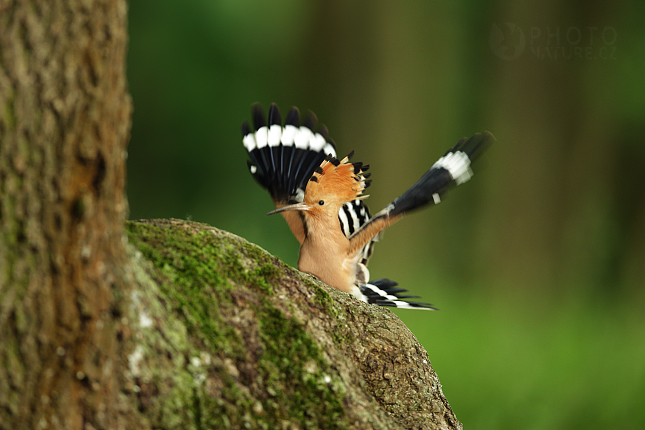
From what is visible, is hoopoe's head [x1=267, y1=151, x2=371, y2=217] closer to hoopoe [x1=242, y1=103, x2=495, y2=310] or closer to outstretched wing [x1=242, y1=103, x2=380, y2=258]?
hoopoe [x1=242, y1=103, x2=495, y2=310]

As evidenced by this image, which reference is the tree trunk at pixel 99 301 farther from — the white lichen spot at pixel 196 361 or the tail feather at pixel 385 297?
the tail feather at pixel 385 297

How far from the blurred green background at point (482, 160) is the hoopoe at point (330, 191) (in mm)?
1722

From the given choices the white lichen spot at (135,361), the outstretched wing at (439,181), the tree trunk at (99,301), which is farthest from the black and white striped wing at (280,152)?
the white lichen spot at (135,361)

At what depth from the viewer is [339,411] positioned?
4.51 ft

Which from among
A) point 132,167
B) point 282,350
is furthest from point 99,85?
point 132,167

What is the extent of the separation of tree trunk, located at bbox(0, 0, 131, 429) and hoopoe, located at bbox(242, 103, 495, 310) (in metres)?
1.20

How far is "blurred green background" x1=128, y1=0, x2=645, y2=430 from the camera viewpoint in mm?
4039

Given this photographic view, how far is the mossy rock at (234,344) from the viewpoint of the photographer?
1197 millimetres

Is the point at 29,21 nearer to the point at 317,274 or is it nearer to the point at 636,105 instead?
the point at 317,274

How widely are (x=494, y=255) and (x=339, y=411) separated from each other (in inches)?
213

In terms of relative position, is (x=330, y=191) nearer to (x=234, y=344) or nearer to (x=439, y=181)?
(x=439, y=181)

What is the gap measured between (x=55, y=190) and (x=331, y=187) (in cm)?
143

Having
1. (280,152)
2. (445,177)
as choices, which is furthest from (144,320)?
(280,152)

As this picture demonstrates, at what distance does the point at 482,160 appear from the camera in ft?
19.4
